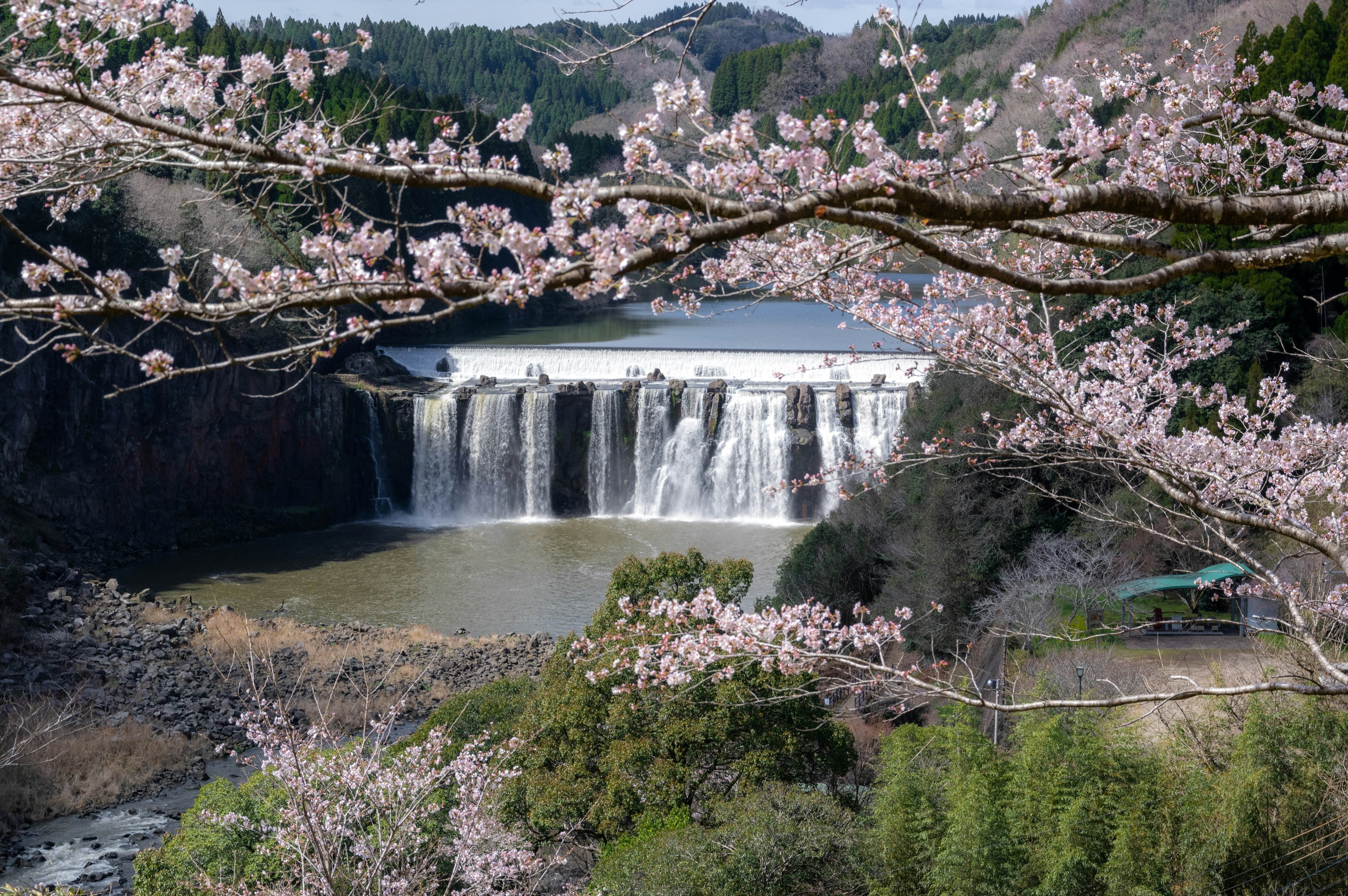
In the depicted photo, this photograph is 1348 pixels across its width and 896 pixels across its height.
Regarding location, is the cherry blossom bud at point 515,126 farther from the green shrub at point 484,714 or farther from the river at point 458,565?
the river at point 458,565

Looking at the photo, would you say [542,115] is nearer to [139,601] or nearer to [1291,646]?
[139,601]

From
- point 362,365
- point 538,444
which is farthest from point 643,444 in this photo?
Result: point 362,365

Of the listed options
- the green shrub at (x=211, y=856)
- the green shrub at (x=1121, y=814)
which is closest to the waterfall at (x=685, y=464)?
the green shrub at (x=211, y=856)

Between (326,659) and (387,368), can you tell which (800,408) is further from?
(326,659)

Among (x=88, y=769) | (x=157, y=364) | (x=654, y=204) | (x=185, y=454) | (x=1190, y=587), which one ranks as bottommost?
(x=88, y=769)

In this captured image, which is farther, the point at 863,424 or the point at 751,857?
the point at 863,424

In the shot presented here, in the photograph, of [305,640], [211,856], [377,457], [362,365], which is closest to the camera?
[211,856]

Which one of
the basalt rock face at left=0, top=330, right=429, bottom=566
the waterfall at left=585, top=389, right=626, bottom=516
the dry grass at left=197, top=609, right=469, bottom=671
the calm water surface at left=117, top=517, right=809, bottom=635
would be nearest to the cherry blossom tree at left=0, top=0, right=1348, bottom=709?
the dry grass at left=197, top=609, right=469, bottom=671

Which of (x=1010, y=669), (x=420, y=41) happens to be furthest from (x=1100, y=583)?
(x=420, y=41)
